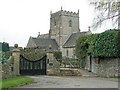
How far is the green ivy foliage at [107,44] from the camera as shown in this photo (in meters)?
30.0

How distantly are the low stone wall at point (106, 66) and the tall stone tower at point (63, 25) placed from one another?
136 ft

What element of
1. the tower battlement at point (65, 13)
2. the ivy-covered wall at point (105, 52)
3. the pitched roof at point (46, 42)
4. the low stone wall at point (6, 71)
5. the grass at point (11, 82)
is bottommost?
the grass at point (11, 82)

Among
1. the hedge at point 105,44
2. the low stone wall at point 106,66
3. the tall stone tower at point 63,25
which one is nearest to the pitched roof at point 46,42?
the tall stone tower at point 63,25

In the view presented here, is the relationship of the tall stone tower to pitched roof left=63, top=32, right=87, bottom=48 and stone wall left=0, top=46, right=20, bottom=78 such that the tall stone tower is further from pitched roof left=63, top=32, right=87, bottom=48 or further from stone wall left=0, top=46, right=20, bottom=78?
stone wall left=0, top=46, right=20, bottom=78

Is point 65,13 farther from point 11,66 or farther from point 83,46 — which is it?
point 11,66

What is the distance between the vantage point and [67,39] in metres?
75.2

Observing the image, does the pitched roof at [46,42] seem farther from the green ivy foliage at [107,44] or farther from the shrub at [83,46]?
the green ivy foliage at [107,44]

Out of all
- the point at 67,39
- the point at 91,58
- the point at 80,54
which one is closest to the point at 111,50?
the point at 91,58

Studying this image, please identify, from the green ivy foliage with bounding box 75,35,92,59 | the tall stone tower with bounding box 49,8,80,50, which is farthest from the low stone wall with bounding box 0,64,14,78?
the tall stone tower with bounding box 49,8,80,50

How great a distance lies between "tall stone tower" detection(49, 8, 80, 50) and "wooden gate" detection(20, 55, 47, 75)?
4371 centimetres

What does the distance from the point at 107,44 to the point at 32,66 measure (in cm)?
893

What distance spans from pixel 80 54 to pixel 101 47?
7488mm

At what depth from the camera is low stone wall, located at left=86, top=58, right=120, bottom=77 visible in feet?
99.4

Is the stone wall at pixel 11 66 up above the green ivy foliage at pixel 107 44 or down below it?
below
